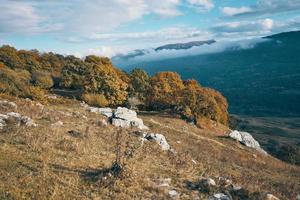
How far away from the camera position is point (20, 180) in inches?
698

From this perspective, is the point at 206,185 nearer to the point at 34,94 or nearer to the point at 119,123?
the point at 119,123

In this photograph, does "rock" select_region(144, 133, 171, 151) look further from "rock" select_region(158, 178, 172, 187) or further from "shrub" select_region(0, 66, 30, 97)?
"shrub" select_region(0, 66, 30, 97)

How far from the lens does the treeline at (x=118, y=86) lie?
3273 inches

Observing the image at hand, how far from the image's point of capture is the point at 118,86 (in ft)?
280

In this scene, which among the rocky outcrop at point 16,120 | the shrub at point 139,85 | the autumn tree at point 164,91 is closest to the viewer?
the rocky outcrop at point 16,120

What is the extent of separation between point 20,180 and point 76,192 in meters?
2.60

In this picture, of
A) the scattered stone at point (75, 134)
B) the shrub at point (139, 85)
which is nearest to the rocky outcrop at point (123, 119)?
the scattered stone at point (75, 134)

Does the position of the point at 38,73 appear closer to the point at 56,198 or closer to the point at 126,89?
the point at 126,89

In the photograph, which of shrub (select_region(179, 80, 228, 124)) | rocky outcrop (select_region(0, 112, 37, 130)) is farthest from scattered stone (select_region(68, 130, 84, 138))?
shrub (select_region(179, 80, 228, 124))

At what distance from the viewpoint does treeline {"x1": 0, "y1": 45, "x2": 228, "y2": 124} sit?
3273 inches

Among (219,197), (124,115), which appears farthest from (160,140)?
(124,115)

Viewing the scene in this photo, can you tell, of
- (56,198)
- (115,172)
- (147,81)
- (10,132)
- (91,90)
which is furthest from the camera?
(147,81)

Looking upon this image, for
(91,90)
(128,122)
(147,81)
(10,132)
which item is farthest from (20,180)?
(147,81)

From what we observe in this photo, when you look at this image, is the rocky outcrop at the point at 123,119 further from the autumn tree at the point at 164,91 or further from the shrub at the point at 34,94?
the autumn tree at the point at 164,91
